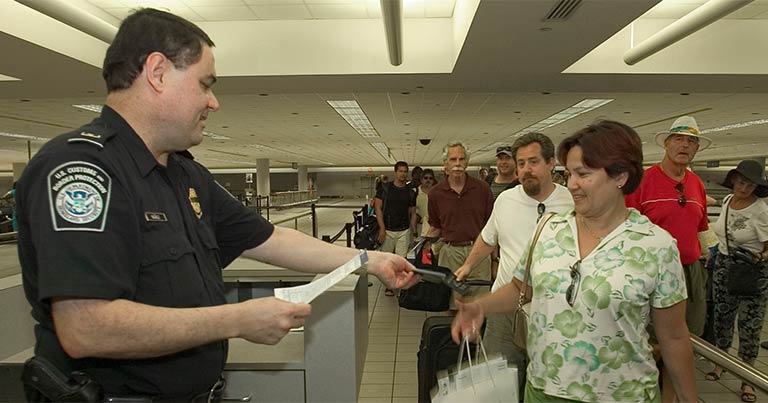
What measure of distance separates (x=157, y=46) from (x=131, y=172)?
12.8 inches

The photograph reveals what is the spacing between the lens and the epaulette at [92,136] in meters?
0.98

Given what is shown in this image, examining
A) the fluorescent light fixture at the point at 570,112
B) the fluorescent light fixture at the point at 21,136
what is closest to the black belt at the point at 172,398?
the fluorescent light fixture at the point at 570,112

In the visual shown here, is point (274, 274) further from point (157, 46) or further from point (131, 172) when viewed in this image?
point (157, 46)

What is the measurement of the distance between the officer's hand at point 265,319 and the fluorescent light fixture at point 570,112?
971 cm

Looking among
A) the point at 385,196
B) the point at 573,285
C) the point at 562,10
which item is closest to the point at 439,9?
the point at 562,10

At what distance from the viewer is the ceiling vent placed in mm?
3783

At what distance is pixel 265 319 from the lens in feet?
3.33

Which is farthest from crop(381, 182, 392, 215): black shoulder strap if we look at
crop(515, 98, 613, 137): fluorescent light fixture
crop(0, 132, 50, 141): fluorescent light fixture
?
crop(0, 132, 50, 141): fluorescent light fixture

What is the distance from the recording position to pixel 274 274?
2.18 metres

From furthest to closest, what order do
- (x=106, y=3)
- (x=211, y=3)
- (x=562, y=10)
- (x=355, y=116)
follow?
(x=355, y=116) → (x=211, y=3) → (x=106, y=3) → (x=562, y=10)

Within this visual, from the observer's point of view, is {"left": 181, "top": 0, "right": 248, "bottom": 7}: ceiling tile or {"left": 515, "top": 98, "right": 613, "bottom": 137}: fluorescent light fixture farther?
{"left": 515, "top": 98, "right": 613, "bottom": 137}: fluorescent light fixture

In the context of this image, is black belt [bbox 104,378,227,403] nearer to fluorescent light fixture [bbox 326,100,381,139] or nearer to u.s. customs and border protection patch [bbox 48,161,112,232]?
u.s. customs and border protection patch [bbox 48,161,112,232]

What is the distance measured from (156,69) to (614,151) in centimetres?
141

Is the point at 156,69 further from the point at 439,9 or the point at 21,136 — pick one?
the point at 21,136
